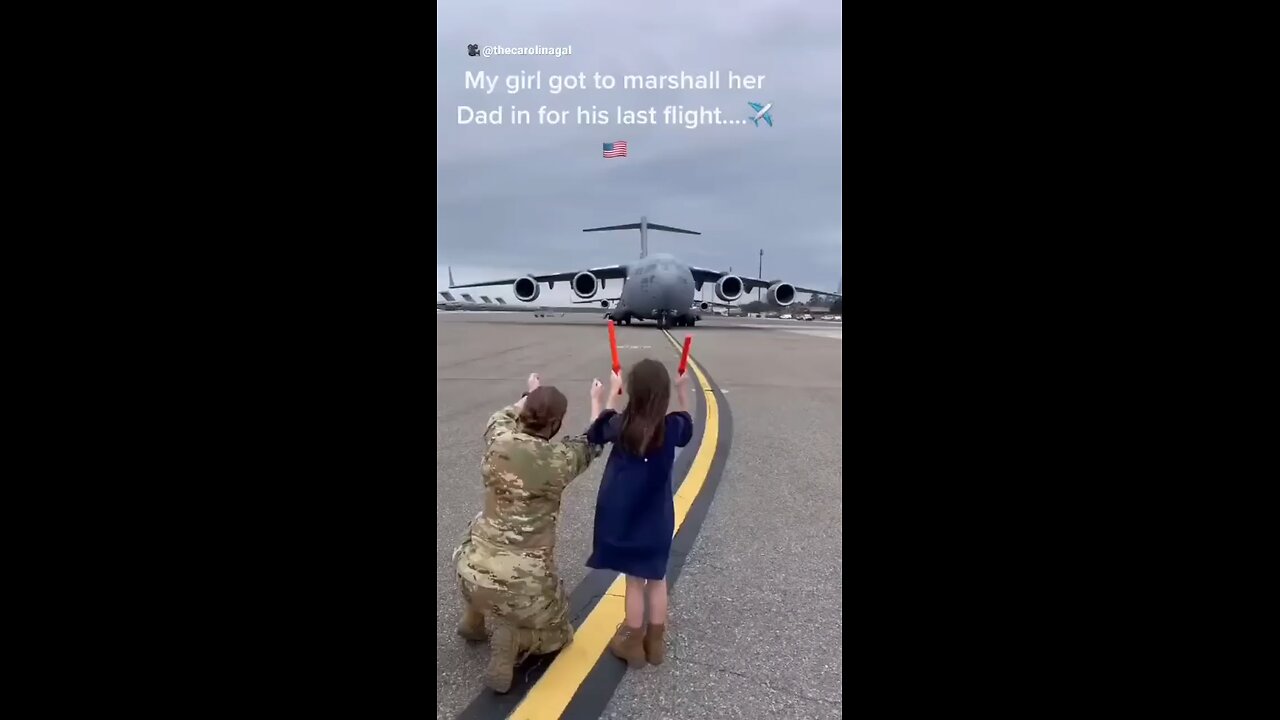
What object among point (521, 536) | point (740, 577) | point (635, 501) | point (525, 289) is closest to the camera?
point (521, 536)

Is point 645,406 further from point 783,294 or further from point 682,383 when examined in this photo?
point 783,294

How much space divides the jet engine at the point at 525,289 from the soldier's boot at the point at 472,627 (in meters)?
23.9

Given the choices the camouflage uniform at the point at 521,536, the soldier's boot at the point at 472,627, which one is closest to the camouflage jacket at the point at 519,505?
the camouflage uniform at the point at 521,536

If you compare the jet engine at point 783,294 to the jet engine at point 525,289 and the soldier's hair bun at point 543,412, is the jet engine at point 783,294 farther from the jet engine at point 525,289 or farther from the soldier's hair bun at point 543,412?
the soldier's hair bun at point 543,412

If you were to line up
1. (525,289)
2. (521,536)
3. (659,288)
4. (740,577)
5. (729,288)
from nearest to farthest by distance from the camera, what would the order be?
(521,536) < (740,577) < (659,288) < (525,289) < (729,288)

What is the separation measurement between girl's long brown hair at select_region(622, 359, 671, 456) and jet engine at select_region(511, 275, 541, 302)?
24.0 m

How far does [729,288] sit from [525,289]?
32.1ft

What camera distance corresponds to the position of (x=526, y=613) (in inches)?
89.2

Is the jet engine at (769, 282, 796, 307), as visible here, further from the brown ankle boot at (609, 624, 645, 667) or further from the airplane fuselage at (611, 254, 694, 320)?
the brown ankle boot at (609, 624, 645, 667)

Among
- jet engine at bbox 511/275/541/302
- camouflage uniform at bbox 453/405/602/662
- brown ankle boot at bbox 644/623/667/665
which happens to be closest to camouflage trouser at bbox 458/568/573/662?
camouflage uniform at bbox 453/405/602/662

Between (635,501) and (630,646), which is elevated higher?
(635,501)

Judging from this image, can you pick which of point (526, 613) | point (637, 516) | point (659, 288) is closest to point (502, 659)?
point (526, 613)

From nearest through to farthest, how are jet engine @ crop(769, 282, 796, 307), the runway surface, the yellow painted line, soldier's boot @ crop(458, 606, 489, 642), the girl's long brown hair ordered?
the yellow painted line
the runway surface
the girl's long brown hair
soldier's boot @ crop(458, 606, 489, 642)
jet engine @ crop(769, 282, 796, 307)

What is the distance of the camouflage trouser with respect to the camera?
2256mm
